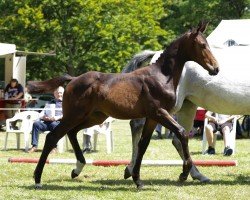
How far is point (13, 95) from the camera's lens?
864 inches

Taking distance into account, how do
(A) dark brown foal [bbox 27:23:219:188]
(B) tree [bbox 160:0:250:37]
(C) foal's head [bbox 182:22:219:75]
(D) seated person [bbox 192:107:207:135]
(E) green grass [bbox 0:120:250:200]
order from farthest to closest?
1. (B) tree [bbox 160:0:250:37]
2. (D) seated person [bbox 192:107:207:135]
3. (C) foal's head [bbox 182:22:219:75]
4. (A) dark brown foal [bbox 27:23:219:188]
5. (E) green grass [bbox 0:120:250:200]

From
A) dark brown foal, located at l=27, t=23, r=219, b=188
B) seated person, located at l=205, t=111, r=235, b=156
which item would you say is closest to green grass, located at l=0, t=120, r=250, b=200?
dark brown foal, located at l=27, t=23, r=219, b=188

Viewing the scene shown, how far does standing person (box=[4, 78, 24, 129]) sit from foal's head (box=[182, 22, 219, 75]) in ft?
43.3

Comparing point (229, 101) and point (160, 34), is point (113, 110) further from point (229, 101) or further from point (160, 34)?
point (160, 34)

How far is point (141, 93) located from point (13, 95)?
535 inches

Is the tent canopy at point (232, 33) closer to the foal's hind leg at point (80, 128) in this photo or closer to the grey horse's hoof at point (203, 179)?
the grey horse's hoof at point (203, 179)

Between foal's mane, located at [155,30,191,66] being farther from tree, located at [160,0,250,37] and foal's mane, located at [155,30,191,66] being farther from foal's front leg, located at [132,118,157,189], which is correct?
tree, located at [160,0,250,37]

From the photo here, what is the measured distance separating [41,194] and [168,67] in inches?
96.2

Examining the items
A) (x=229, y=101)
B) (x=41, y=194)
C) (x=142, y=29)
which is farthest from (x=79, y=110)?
(x=142, y=29)

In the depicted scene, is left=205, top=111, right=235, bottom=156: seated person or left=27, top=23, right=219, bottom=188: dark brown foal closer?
left=27, top=23, right=219, bottom=188: dark brown foal

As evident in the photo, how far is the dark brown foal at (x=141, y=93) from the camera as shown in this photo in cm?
889

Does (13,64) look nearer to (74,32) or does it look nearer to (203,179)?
(74,32)

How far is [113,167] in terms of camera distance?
452 inches

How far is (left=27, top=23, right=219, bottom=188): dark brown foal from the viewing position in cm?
889
